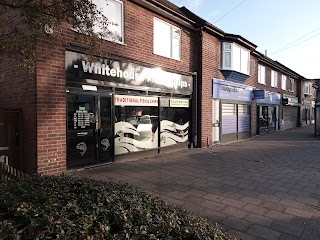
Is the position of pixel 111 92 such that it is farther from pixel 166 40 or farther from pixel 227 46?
pixel 227 46

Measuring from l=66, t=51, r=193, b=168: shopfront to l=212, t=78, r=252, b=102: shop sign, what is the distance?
2265 millimetres

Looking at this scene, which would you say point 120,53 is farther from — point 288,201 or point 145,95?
point 288,201

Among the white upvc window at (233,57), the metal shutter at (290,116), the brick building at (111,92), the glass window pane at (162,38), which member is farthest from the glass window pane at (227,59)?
the metal shutter at (290,116)

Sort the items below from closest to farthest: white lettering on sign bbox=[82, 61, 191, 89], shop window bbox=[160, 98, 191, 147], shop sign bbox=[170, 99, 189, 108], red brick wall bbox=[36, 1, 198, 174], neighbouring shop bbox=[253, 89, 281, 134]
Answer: red brick wall bbox=[36, 1, 198, 174]
white lettering on sign bbox=[82, 61, 191, 89]
shop window bbox=[160, 98, 191, 147]
shop sign bbox=[170, 99, 189, 108]
neighbouring shop bbox=[253, 89, 281, 134]

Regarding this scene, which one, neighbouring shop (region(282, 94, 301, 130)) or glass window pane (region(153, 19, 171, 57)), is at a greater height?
glass window pane (region(153, 19, 171, 57))

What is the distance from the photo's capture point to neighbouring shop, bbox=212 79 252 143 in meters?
12.5

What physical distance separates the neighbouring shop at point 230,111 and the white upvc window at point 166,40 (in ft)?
9.21

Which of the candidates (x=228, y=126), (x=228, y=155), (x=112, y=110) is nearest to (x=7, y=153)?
(x=112, y=110)

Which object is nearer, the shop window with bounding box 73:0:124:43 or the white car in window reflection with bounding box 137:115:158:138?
the shop window with bounding box 73:0:124:43

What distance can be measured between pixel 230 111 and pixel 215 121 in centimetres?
181

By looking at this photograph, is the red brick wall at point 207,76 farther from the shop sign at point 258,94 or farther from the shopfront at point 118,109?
the shop sign at point 258,94

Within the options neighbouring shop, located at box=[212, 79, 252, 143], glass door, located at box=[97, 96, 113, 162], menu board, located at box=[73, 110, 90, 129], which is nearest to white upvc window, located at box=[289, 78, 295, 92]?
neighbouring shop, located at box=[212, 79, 252, 143]

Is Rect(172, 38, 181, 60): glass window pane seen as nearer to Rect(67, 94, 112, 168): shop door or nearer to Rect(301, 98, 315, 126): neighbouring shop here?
Rect(67, 94, 112, 168): shop door

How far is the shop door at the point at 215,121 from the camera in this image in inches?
485
